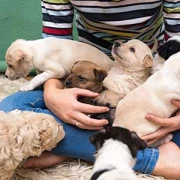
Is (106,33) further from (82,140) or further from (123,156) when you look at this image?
(123,156)

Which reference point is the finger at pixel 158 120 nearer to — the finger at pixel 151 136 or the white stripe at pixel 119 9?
the finger at pixel 151 136

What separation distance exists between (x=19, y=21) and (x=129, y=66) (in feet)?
3.65

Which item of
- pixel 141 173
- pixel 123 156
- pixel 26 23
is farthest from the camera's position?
pixel 26 23

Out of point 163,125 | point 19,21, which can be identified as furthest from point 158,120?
point 19,21

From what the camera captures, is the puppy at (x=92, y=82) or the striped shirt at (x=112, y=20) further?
the striped shirt at (x=112, y=20)

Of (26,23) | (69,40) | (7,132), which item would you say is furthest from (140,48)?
(26,23)

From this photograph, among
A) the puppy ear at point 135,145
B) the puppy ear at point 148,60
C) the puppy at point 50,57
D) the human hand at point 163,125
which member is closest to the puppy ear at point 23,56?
the puppy at point 50,57

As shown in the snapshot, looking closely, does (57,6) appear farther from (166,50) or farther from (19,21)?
(19,21)

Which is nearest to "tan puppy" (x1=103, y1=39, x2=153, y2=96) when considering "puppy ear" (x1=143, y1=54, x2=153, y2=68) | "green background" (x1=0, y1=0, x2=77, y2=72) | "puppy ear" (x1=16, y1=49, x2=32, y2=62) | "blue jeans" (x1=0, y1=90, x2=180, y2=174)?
"puppy ear" (x1=143, y1=54, x2=153, y2=68)

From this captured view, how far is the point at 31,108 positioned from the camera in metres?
1.71

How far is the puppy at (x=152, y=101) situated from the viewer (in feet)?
4.94

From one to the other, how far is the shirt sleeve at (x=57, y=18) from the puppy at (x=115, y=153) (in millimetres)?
720

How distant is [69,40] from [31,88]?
10.0 inches

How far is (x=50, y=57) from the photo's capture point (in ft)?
5.87
